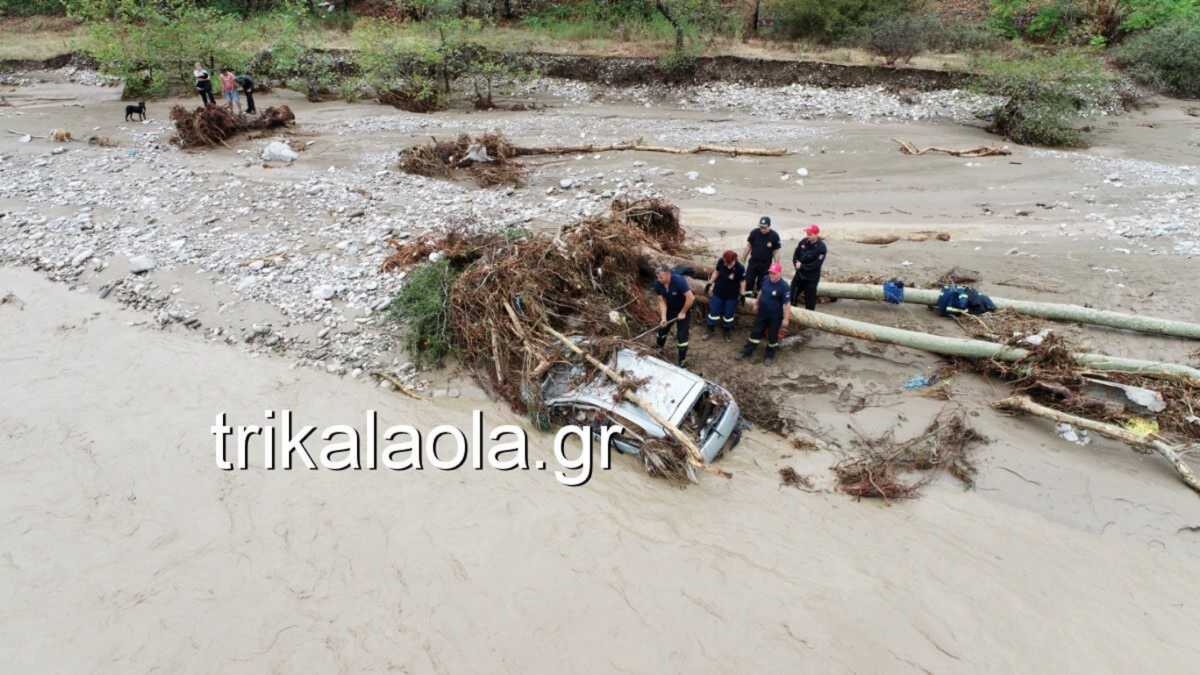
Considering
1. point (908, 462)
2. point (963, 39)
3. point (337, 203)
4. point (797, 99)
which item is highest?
point (963, 39)

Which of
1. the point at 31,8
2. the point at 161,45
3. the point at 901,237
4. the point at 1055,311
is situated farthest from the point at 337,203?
the point at 31,8

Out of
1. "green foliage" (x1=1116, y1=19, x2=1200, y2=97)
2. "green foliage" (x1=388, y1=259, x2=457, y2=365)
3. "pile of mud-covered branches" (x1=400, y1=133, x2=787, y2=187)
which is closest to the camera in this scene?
"green foliage" (x1=388, y1=259, x2=457, y2=365)

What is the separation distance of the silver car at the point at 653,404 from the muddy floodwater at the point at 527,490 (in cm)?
42

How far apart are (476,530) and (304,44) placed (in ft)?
74.6

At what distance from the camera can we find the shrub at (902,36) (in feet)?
Answer: 59.2

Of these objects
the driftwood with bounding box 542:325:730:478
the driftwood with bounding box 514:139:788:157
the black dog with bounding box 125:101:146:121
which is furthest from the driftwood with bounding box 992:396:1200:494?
the black dog with bounding box 125:101:146:121

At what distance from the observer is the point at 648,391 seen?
6.01 metres

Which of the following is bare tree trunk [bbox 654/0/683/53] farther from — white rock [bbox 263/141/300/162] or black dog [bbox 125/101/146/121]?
black dog [bbox 125/101/146/121]

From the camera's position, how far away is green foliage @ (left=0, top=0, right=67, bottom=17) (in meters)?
29.8

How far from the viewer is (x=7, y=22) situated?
29.7 meters

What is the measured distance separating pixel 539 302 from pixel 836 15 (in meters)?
17.9

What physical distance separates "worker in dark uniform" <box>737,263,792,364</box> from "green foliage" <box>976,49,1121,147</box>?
1100 cm

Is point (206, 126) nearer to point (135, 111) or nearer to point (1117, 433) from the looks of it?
point (135, 111)

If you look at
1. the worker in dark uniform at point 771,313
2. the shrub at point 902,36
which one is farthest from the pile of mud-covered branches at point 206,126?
the shrub at point 902,36
